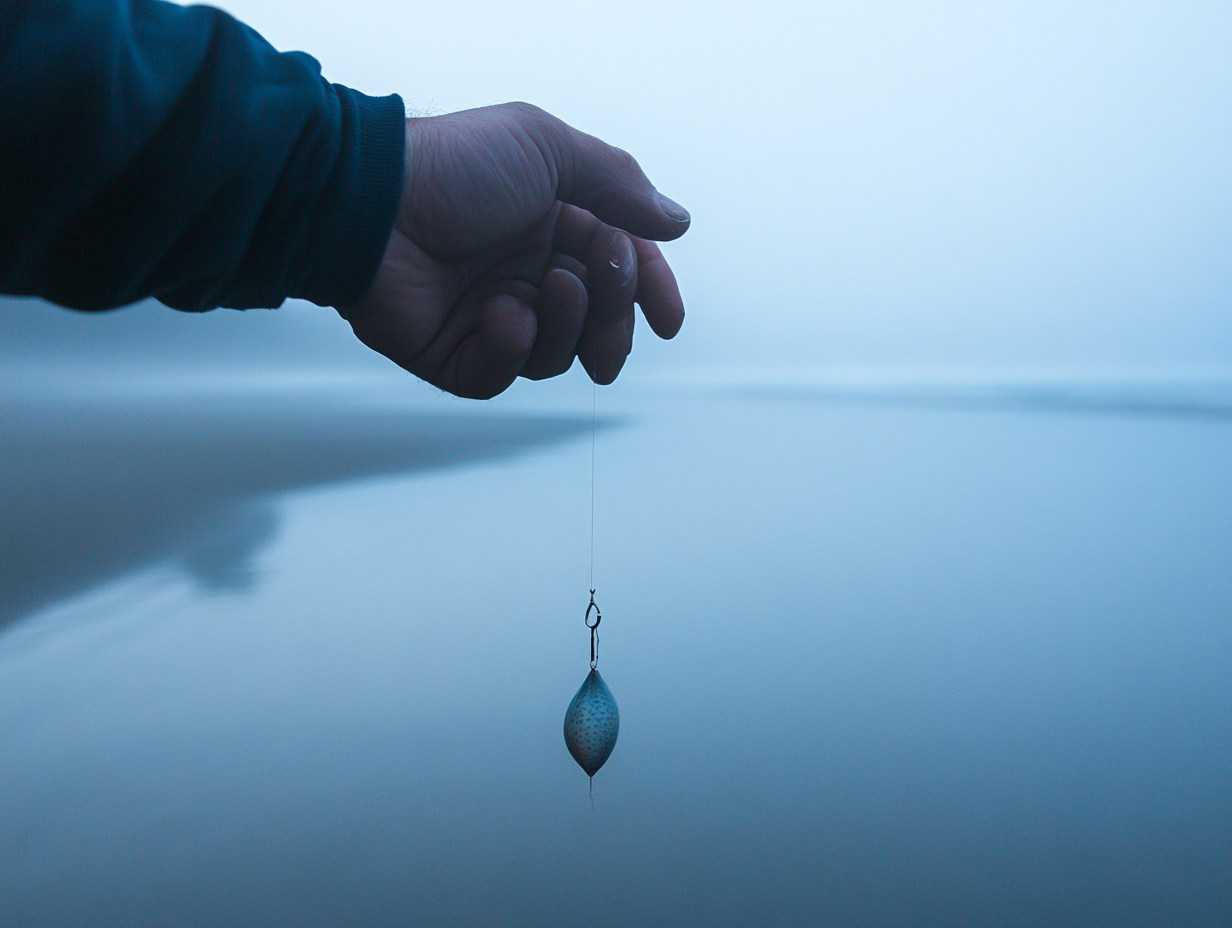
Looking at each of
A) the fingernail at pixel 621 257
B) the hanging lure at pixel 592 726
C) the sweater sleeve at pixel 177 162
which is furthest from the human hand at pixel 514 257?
the hanging lure at pixel 592 726

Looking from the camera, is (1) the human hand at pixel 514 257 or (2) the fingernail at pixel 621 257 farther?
(2) the fingernail at pixel 621 257

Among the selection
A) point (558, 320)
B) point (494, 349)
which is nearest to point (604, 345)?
point (558, 320)

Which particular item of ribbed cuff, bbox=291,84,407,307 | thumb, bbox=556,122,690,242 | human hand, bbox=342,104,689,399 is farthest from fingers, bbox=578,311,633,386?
ribbed cuff, bbox=291,84,407,307

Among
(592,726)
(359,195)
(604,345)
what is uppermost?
(359,195)

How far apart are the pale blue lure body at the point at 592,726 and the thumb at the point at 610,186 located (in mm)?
921

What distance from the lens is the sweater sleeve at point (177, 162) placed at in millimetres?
809

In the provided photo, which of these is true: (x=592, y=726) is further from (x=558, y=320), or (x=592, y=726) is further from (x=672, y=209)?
(x=672, y=209)

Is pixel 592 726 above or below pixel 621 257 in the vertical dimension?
below

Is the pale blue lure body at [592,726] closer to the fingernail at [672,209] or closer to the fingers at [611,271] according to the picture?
the fingers at [611,271]

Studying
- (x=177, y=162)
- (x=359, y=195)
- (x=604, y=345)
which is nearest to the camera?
(x=177, y=162)

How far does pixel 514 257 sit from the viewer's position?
1664mm

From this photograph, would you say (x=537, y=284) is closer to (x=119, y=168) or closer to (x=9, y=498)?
(x=119, y=168)

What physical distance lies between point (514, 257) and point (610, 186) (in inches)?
12.0

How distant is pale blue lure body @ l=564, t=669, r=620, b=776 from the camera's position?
147cm
